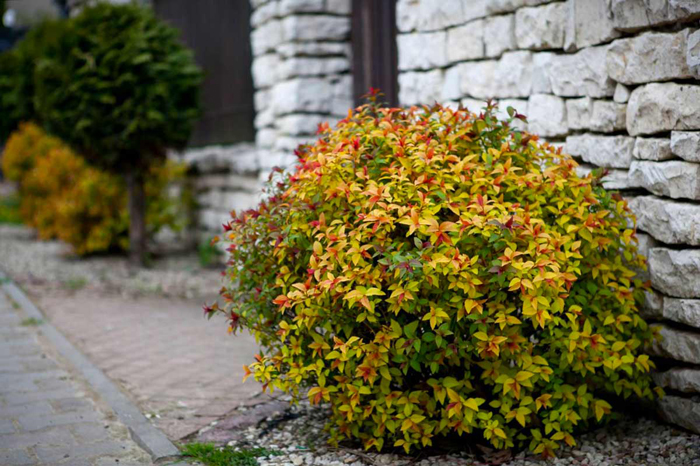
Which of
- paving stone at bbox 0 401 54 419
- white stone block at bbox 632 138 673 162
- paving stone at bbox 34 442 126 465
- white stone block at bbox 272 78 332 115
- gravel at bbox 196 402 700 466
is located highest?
white stone block at bbox 272 78 332 115

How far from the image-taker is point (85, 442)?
12.4ft

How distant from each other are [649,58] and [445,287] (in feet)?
4.89

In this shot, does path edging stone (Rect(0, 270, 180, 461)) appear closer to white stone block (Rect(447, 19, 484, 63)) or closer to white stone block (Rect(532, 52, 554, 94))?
white stone block (Rect(532, 52, 554, 94))

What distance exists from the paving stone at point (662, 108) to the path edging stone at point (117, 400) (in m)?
2.69

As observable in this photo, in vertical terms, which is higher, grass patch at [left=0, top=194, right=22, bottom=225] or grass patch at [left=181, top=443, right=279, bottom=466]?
grass patch at [left=0, top=194, right=22, bottom=225]

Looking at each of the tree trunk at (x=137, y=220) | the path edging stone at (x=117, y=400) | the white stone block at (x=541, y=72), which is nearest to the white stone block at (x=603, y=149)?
the white stone block at (x=541, y=72)

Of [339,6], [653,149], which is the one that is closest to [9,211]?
[339,6]

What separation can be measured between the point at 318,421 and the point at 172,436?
75 centimetres

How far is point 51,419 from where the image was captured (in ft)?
13.3

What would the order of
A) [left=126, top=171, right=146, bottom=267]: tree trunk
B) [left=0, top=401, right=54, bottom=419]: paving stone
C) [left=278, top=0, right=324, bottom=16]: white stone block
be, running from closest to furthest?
1. [left=0, top=401, right=54, bottom=419]: paving stone
2. [left=278, top=0, right=324, bottom=16]: white stone block
3. [left=126, top=171, right=146, bottom=267]: tree trunk

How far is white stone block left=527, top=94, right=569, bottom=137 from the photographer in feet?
14.0

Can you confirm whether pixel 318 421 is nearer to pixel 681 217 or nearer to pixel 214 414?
pixel 214 414

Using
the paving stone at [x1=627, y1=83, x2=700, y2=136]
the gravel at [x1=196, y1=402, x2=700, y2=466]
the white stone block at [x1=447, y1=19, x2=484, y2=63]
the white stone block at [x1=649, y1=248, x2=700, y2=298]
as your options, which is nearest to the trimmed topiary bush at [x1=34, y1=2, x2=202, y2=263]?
the white stone block at [x1=447, y1=19, x2=484, y2=63]

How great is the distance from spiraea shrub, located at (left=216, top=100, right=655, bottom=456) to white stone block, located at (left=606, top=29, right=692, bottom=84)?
1.80 ft
